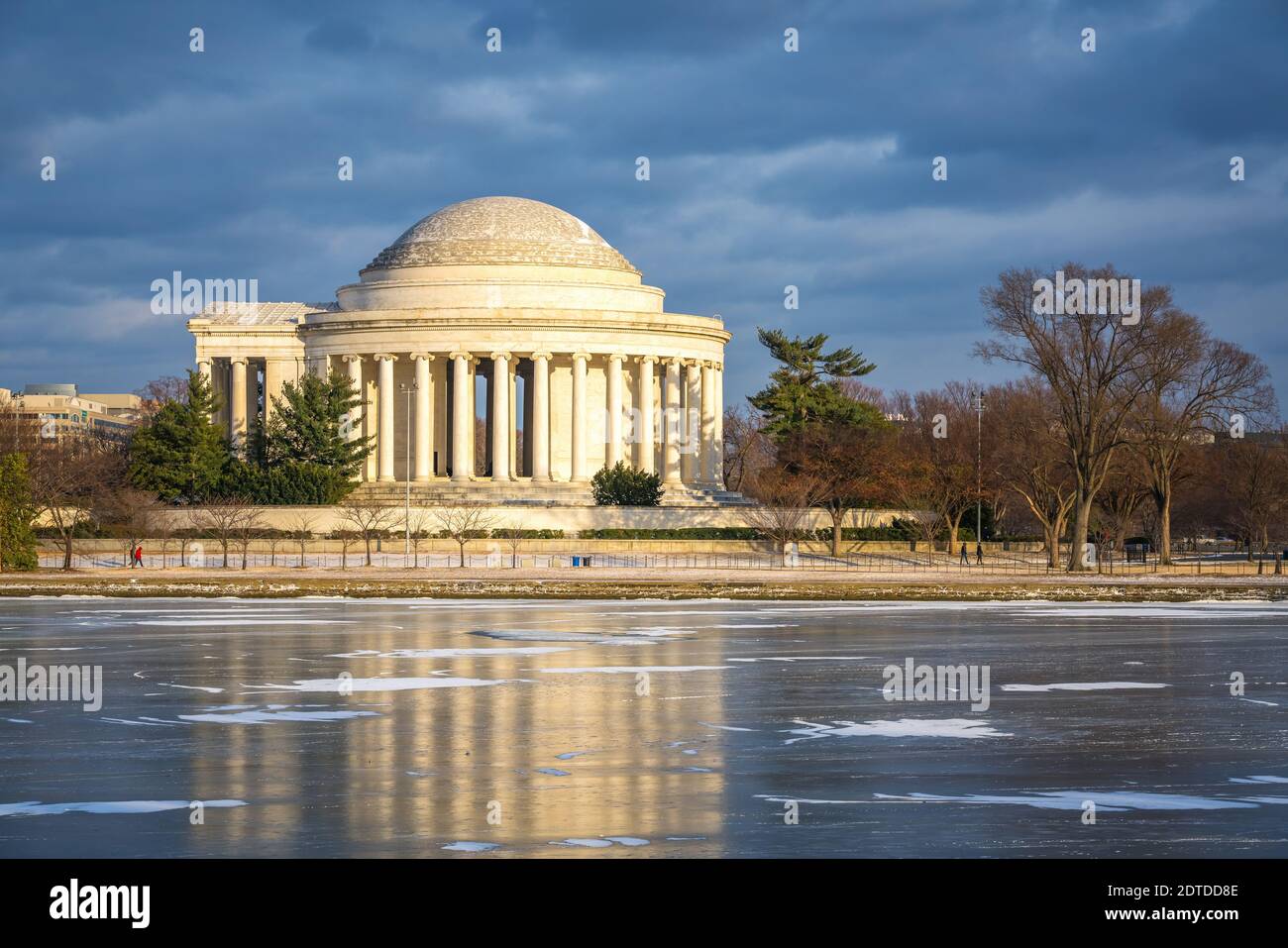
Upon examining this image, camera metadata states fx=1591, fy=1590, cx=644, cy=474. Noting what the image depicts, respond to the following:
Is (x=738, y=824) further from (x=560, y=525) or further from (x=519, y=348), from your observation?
(x=519, y=348)

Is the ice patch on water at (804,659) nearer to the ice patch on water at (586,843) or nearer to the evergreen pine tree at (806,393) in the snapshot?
the ice patch on water at (586,843)

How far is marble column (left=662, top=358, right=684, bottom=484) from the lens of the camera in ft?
322

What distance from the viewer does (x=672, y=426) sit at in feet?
323

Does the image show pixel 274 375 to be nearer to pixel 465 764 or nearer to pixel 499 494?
pixel 499 494

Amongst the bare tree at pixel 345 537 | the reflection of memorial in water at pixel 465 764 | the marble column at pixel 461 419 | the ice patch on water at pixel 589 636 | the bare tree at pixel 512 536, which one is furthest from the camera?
the marble column at pixel 461 419

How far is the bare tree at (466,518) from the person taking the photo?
79.9 m

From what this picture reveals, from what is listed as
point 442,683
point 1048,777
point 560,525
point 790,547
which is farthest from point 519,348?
point 1048,777

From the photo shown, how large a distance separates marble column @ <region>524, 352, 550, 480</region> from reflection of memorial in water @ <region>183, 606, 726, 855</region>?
67.2 meters

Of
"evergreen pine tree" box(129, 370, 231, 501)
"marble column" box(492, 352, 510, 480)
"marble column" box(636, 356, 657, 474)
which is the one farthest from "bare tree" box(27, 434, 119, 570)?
"marble column" box(636, 356, 657, 474)

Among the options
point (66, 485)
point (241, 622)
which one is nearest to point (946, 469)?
point (66, 485)

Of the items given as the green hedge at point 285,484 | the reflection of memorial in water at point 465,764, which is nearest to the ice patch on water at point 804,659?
the reflection of memorial in water at point 465,764

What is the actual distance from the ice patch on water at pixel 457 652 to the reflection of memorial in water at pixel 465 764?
5.60ft
